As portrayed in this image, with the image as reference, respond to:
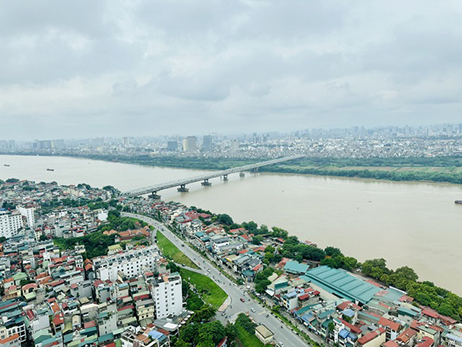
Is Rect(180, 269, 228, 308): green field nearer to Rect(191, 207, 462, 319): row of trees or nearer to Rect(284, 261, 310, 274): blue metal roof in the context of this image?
Rect(191, 207, 462, 319): row of trees

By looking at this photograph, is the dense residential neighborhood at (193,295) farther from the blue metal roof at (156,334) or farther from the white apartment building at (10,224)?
the white apartment building at (10,224)

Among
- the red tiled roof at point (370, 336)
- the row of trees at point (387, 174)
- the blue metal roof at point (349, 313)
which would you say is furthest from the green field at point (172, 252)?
the row of trees at point (387, 174)

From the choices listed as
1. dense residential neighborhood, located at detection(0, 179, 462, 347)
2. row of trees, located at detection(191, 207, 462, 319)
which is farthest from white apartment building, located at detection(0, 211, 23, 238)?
row of trees, located at detection(191, 207, 462, 319)

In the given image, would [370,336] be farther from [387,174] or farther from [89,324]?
[387,174]

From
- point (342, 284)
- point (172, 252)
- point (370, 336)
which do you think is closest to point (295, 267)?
point (342, 284)

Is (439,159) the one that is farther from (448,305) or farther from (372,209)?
(448,305)
